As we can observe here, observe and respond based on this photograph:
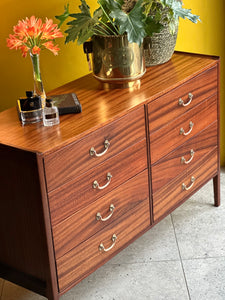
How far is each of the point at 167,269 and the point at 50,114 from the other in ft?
2.94

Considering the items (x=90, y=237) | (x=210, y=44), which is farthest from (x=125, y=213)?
(x=210, y=44)

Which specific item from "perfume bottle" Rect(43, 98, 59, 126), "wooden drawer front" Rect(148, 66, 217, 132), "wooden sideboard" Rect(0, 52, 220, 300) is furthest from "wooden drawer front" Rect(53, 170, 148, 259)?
"perfume bottle" Rect(43, 98, 59, 126)

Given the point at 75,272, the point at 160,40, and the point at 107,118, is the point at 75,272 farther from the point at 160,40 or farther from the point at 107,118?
the point at 160,40

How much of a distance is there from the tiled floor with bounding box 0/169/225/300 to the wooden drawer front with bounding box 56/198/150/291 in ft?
0.60

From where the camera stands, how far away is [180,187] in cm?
277

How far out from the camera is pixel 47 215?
6.85ft

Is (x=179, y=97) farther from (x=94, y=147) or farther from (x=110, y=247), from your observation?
(x=110, y=247)

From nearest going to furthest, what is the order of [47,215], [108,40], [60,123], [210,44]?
[47,215]
[60,123]
[108,40]
[210,44]

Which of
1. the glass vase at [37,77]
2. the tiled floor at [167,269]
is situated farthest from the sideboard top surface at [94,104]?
the tiled floor at [167,269]

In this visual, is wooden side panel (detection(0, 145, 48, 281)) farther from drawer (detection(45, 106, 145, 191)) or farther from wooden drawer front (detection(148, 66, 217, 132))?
wooden drawer front (detection(148, 66, 217, 132))

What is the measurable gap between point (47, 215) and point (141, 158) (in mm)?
540

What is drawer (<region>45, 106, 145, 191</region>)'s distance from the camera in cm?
207

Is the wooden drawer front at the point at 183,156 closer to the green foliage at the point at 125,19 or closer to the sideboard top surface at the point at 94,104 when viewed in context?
the sideboard top surface at the point at 94,104

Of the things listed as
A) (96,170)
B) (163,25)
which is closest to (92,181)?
(96,170)
